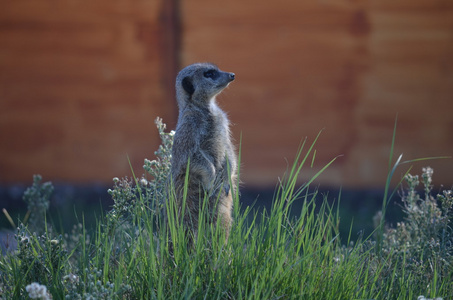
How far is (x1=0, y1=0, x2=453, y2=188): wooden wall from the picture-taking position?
621 cm

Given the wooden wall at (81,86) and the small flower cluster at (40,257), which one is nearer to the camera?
the small flower cluster at (40,257)

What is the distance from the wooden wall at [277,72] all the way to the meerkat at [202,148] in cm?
245

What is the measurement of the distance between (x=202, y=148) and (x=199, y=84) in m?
0.37

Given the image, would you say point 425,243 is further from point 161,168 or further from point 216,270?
point 161,168

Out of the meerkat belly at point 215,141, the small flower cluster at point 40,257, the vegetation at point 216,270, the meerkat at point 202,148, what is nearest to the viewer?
the vegetation at point 216,270

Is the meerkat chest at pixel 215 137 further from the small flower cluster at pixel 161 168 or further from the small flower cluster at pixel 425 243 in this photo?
the small flower cluster at pixel 425 243

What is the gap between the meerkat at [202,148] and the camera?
340 centimetres

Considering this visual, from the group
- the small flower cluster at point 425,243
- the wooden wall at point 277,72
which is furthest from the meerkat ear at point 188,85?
the wooden wall at point 277,72

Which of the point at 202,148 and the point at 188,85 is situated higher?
the point at 188,85

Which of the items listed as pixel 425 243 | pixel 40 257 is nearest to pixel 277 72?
pixel 425 243

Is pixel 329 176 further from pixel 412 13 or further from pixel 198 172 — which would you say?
pixel 198 172

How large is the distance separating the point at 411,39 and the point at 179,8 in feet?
6.99

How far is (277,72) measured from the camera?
624 centimetres

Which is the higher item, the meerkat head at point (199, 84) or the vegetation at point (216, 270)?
the meerkat head at point (199, 84)
